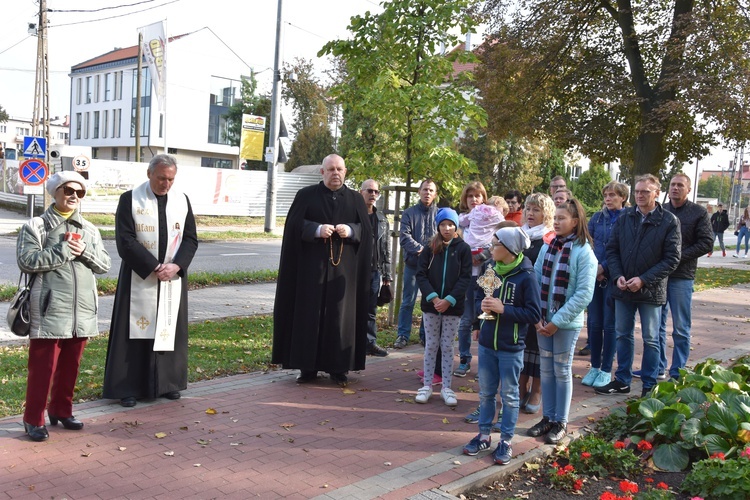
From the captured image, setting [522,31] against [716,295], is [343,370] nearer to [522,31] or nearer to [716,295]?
[716,295]

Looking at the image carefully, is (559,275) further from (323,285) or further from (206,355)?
(206,355)

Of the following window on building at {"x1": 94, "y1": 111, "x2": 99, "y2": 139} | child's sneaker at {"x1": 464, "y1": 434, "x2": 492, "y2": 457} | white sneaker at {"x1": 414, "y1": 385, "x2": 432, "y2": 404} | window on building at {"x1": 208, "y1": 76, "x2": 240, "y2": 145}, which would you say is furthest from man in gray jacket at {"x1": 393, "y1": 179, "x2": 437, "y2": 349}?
window on building at {"x1": 94, "y1": 111, "x2": 99, "y2": 139}

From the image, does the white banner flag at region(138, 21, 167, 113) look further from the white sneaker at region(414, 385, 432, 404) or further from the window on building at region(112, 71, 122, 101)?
the window on building at region(112, 71, 122, 101)

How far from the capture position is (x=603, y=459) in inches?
198

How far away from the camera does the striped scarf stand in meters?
5.71

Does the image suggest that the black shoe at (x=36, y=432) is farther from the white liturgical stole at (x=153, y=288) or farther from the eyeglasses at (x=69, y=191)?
the eyeglasses at (x=69, y=191)

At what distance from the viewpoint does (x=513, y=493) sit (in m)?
4.59

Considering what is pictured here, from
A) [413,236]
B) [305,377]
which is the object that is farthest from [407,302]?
[305,377]

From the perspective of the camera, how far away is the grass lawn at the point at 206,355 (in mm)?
6309

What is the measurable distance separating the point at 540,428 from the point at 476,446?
744mm

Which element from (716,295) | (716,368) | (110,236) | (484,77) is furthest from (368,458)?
(110,236)

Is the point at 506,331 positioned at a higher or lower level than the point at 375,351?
higher

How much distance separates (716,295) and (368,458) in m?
13.0

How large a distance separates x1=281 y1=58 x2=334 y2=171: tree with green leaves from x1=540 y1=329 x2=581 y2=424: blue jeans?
125 ft
